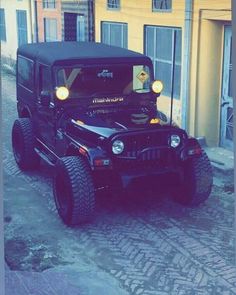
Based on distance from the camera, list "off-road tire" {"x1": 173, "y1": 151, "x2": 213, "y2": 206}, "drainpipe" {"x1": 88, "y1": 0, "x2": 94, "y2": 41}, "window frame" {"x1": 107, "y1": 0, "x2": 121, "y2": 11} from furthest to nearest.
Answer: "drainpipe" {"x1": 88, "y1": 0, "x2": 94, "y2": 41}
"window frame" {"x1": 107, "y1": 0, "x2": 121, "y2": 11}
"off-road tire" {"x1": 173, "y1": 151, "x2": 213, "y2": 206}

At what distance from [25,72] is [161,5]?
9.72 ft

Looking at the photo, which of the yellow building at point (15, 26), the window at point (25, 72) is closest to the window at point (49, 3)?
the yellow building at point (15, 26)

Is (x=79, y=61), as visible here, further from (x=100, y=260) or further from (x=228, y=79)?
(x=228, y=79)

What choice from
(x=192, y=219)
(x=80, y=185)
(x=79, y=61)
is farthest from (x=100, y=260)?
(x=79, y=61)

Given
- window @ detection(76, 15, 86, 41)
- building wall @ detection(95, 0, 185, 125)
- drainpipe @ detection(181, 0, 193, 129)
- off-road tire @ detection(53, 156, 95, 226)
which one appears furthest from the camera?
window @ detection(76, 15, 86, 41)

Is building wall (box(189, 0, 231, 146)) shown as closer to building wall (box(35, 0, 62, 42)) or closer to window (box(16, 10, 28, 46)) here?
building wall (box(35, 0, 62, 42))

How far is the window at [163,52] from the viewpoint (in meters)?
7.94

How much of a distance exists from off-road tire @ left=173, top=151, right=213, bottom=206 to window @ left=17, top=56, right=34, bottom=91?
7.10ft

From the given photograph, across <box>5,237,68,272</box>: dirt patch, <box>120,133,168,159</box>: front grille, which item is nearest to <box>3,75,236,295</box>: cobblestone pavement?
<box>5,237,68,272</box>: dirt patch

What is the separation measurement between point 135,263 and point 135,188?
2.61 ft

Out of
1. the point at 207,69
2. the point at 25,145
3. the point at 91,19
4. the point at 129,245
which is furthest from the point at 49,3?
the point at 129,245

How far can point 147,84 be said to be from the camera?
555 cm

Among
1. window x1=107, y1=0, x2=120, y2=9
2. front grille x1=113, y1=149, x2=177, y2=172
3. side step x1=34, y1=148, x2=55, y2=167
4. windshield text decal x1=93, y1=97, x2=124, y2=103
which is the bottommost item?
side step x1=34, y1=148, x2=55, y2=167

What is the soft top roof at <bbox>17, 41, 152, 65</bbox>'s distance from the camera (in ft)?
17.3
